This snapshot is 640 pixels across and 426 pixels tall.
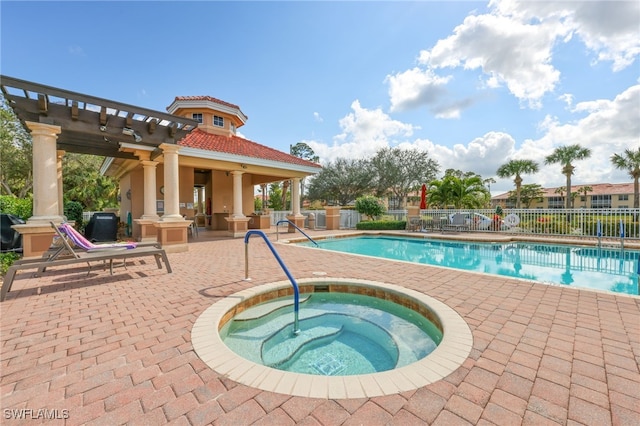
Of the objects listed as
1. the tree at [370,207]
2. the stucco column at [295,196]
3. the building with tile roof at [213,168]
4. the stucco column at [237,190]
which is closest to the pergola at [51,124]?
the building with tile roof at [213,168]

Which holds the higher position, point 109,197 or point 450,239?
point 109,197

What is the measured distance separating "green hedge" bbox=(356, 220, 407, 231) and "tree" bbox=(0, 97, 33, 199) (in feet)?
74.0

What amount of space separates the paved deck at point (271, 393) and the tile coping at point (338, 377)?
69 mm

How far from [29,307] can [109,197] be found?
29166 millimetres

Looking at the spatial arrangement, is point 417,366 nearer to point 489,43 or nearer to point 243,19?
point 489,43

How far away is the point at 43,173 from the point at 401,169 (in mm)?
33261

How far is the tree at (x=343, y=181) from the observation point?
3409cm

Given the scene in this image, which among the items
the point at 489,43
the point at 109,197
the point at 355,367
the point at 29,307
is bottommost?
the point at 355,367

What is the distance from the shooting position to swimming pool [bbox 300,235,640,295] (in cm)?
635

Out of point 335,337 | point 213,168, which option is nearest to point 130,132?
point 213,168

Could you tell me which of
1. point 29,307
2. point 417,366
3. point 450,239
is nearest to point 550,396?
point 417,366

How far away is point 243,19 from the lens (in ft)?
32.6

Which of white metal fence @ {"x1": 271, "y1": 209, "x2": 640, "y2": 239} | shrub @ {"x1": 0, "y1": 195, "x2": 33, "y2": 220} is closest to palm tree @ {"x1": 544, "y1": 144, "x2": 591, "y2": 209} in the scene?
white metal fence @ {"x1": 271, "y1": 209, "x2": 640, "y2": 239}

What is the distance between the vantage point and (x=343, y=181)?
1344 inches
